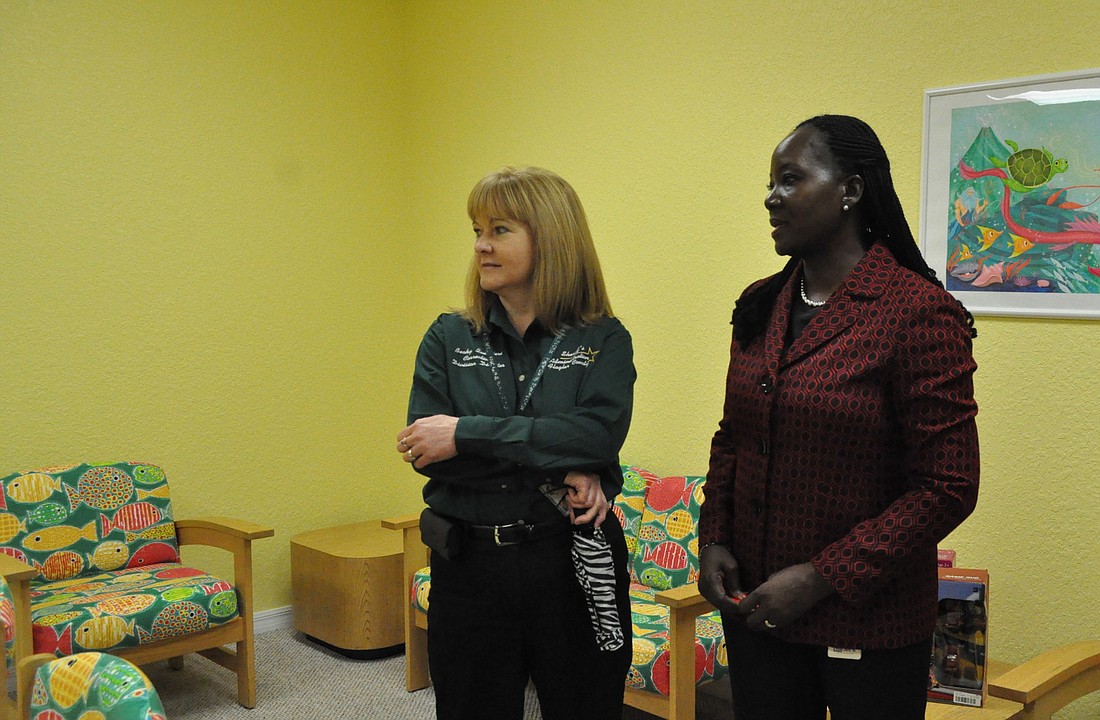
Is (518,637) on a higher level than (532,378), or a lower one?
lower

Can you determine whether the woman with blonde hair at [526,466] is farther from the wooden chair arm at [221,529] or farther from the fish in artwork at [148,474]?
the fish in artwork at [148,474]

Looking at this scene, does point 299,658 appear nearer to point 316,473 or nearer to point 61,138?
point 316,473

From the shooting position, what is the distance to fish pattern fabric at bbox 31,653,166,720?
4.19 ft

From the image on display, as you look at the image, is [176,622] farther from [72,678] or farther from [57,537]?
[72,678]

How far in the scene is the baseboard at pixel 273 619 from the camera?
4223 millimetres

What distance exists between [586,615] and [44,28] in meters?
3.01

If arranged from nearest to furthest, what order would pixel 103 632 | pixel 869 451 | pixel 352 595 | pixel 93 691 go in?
pixel 93 691 < pixel 869 451 < pixel 103 632 < pixel 352 595

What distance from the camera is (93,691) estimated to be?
4.41ft

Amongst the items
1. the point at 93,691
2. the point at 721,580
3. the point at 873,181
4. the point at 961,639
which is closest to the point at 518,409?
the point at 721,580

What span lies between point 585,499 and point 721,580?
13.5 inches

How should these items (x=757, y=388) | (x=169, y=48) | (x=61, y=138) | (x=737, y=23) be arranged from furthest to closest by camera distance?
(x=169, y=48)
(x=61, y=138)
(x=737, y=23)
(x=757, y=388)

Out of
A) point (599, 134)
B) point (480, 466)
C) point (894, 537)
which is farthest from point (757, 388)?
point (599, 134)

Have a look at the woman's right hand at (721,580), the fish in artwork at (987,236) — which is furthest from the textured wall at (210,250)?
the woman's right hand at (721,580)

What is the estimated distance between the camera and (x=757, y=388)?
5.19 ft
